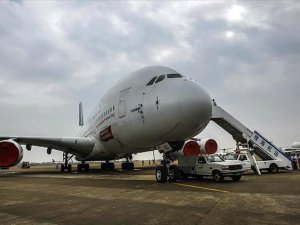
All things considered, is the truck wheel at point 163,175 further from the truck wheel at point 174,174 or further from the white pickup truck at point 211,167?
the white pickup truck at point 211,167

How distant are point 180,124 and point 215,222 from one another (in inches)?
286

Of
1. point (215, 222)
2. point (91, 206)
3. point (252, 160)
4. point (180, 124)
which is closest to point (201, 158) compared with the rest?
point (180, 124)

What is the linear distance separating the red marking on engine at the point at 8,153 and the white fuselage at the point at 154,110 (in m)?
5.64

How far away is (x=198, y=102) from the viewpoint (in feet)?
41.3

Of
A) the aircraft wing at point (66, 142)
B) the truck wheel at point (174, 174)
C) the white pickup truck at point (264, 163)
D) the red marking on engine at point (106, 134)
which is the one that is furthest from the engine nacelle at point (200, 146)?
the truck wheel at point (174, 174)

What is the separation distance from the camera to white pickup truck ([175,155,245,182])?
1503cm

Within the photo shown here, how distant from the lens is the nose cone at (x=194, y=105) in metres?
→ 12.6

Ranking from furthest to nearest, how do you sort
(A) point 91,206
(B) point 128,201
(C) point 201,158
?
(C) point 201,158
(B) point 128,201
(A) point 91,206

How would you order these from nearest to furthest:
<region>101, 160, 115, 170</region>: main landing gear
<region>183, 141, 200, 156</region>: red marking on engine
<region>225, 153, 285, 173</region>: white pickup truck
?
→ 1. <region>225, 153, 285, 173</region>: white pickup truck
2. <region>183, 141, 200, 156</region>: red marking on engine
3. <region>101, 160, 115, 170</region>: main landing gear

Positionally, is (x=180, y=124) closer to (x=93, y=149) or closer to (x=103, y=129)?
(x=103, y=129)

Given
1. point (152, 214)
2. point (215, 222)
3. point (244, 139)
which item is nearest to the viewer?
point (215, 222)

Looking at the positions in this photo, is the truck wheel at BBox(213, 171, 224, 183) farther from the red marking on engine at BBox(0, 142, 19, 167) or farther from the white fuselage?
the red marking on engine at BBox(0, 142, 19, 167)

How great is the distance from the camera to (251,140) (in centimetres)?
2367

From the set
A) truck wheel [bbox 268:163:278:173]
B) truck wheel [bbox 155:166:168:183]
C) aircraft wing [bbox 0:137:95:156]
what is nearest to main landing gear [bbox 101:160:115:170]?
aircraft wing [bbox 0:137:95:156]
